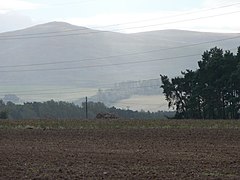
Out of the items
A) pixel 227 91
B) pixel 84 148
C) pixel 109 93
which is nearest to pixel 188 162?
pixel 84 148

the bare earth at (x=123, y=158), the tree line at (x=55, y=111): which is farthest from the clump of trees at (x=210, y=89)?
the bare earth at (x=123, y=158)

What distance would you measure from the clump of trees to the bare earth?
1240 inches

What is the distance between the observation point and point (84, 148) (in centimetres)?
2022

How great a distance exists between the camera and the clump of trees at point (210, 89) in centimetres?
5594

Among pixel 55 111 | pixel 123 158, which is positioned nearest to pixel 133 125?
pixel 123 158

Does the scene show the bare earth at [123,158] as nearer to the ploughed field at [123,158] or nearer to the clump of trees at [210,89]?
the ploughed field at [123,158]

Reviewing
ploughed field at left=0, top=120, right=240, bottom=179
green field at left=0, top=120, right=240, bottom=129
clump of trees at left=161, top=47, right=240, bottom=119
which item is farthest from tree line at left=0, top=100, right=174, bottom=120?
ploughed field at left=0, top=120, right=240, bottom=179

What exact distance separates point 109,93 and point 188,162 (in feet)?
465

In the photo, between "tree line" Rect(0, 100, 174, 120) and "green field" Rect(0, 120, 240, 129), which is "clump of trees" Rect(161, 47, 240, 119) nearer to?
Answer: "tree line" Rect(0, 100, 174, 120)

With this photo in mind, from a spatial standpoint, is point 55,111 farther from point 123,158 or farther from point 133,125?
point 123,158

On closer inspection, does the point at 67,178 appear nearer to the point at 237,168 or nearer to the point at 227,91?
the point at 237,168

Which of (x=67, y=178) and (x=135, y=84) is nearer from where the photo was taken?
(x=67, y=178)

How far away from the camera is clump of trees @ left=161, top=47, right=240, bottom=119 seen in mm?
55944

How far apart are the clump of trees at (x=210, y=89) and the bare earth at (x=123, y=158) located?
31.5 m
